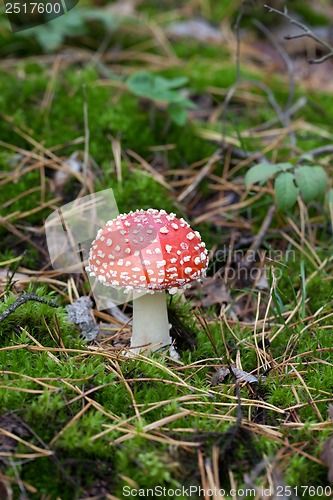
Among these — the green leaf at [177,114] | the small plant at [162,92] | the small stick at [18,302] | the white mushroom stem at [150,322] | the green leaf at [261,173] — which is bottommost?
the white mushroom stem at [150,322]

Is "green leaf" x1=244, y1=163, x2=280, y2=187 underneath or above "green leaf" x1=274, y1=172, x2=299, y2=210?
above

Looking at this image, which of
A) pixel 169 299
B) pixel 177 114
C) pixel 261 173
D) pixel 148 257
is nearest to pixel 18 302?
pixel 148 257

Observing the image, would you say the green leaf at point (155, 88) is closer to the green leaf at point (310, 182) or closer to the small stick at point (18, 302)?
the green leaf at point (310, 182)

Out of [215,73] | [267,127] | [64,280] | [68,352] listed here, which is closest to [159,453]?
[68,352]

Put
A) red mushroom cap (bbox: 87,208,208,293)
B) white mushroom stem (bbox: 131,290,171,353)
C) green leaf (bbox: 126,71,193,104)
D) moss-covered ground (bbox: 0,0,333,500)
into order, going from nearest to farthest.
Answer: moss-covered ground (bbox: 0,0,333,500), red mushroom cap (bbox: 87,208,208,293), white mushroom stem (bbox: 131,290,171,353), green leaf (bbox: 126,71,193,104)

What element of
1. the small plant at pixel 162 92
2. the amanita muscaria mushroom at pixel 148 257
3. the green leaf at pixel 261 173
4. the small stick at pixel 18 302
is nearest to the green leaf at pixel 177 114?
the small plant at pixel 162 92

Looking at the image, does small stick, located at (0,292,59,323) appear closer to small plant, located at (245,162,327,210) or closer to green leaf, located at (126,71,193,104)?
small plant, located at (245,162,327,210)

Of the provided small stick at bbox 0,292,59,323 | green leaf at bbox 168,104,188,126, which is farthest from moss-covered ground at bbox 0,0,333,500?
green leaf at bbox 168,104,188,126
